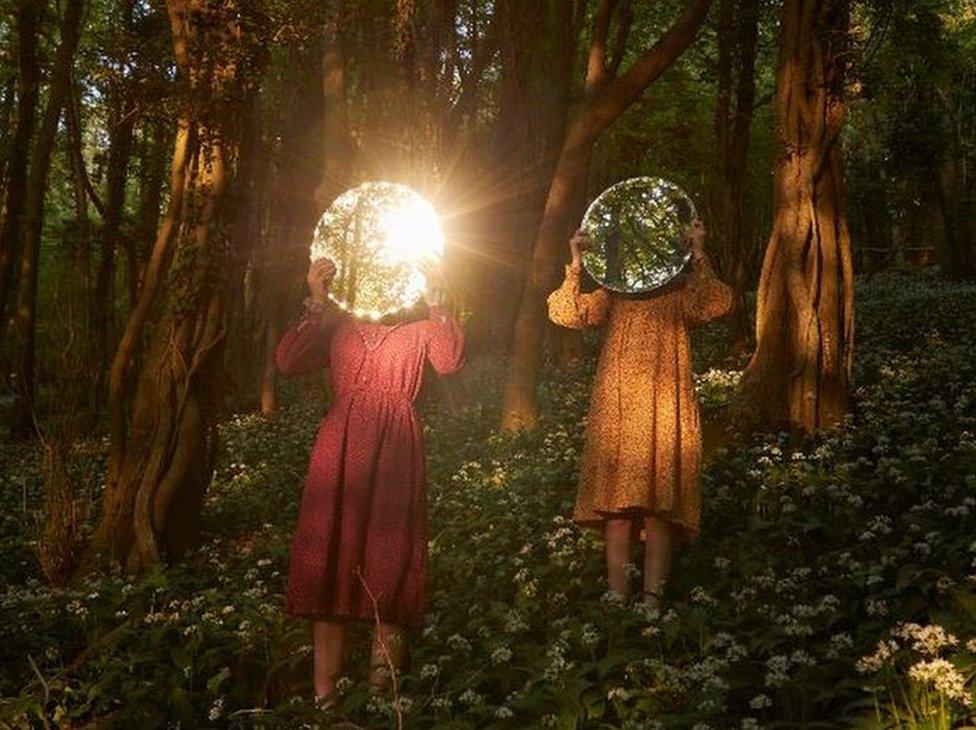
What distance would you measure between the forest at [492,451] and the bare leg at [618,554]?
0.16m

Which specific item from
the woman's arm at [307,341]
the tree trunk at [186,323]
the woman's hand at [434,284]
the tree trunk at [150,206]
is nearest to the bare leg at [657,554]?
the woman's hand at [434,284]

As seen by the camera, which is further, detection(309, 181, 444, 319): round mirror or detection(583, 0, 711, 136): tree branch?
detection(583, 0, 711, 136): tree branch

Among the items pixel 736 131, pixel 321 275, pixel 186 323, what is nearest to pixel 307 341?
pixel 321 275

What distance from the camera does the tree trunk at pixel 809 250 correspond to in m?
9.51

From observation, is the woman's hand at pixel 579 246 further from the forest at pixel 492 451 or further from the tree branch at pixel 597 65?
the tree branch at pixel 597 65

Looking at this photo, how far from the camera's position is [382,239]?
516 cm

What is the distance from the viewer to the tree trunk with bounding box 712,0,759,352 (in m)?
18.0

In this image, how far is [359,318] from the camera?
17.5 feet

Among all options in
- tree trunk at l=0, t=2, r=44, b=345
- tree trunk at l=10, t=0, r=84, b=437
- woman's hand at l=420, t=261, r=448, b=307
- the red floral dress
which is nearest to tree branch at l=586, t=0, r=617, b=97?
woman's hand at l=420, t=261, r=448, b=307

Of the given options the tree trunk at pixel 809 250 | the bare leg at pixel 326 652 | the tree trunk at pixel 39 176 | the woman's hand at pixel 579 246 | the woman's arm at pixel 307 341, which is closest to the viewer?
the woman's arm at pixel 307 341

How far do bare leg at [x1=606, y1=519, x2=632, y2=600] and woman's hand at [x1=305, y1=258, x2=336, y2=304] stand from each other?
8.10ft

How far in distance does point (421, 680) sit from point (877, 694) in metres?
2.39

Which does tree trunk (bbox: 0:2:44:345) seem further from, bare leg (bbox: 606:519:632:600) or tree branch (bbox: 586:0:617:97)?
bare leg (bbox: 606:519:632:600)

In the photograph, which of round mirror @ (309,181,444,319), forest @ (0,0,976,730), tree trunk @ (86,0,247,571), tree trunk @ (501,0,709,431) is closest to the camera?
forest @ (0,0,976,730)
